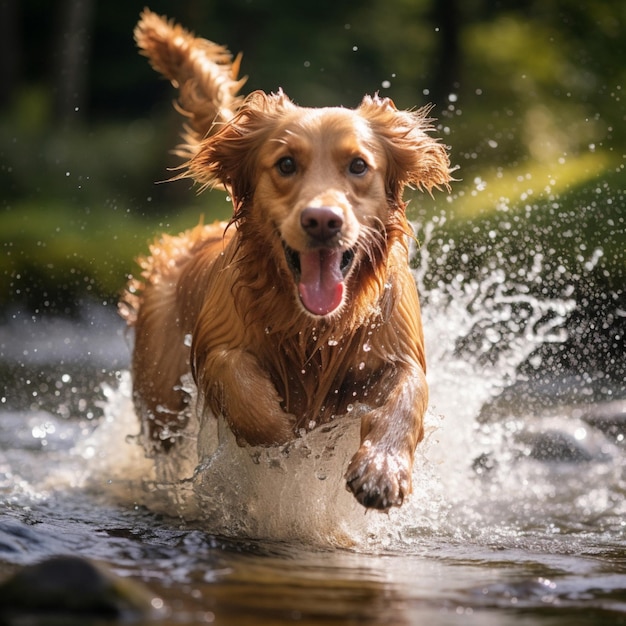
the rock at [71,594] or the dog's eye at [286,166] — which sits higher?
the dog's eye at [286,166]

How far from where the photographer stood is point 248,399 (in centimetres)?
421

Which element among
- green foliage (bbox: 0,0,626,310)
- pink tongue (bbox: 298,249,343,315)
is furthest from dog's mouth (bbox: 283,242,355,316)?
green foliage (bbox: 0,0,626,310)

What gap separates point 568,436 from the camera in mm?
6988

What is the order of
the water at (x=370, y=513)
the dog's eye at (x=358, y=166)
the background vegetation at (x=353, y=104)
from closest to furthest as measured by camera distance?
the water at (x=370, y=513)
the dog's eye at (x=358, y=166)
the background vegetation at (x=353, y=104)

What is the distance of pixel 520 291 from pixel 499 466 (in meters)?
1.52

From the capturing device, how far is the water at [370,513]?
3.39 metres

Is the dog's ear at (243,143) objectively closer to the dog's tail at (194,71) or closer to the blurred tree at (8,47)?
the dog's tail at (194,71)

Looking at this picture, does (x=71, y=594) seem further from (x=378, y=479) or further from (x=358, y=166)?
(x=358, y=166)

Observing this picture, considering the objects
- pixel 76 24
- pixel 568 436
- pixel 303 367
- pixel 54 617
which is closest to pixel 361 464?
pixel 303 367

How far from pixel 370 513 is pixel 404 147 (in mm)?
1420

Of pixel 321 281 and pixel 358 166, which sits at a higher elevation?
pixel 358 166

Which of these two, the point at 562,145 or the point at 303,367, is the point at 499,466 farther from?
the point at 562,145

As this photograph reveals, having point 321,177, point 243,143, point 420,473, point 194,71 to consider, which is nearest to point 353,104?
point 194,71

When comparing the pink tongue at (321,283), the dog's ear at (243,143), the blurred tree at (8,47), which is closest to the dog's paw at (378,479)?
the pink tongue at (321,283)
